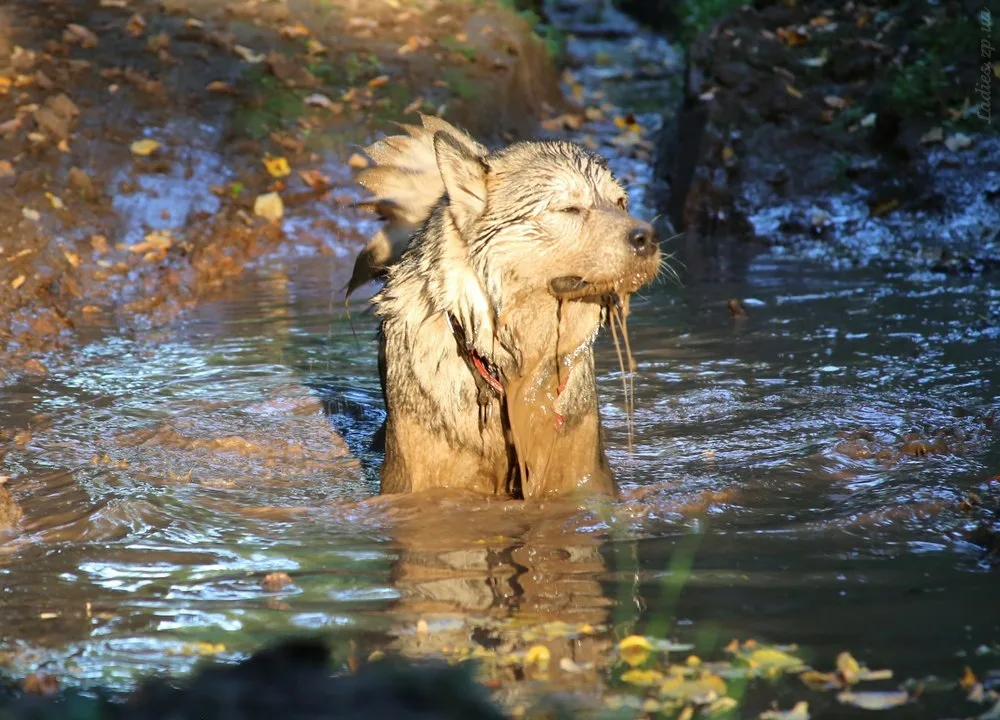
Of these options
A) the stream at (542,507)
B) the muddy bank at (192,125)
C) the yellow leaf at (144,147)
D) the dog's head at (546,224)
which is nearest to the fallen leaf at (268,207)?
the muddy bank at (192,125)

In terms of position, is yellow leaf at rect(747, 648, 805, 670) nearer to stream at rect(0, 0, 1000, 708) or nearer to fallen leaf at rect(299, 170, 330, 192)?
stream at rect(0, 0, 1000, 708)

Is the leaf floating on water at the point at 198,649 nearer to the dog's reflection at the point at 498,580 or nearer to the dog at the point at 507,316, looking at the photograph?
the dog's reflection at the point at 498,580

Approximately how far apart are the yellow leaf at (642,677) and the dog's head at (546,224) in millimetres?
1827

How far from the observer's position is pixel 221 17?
52.1ft

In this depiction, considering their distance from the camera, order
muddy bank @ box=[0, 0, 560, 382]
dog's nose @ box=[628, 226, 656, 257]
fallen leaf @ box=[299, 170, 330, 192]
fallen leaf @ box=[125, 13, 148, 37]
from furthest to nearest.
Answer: fallen leaf @ box=[125, 13, 148, 37]
fallen leaf @ box=[299, 170, 330, 192]
muddy bank @ box=[0, 0, 560, 382]
dog's nose @ box=[628, 226, 656, 257]

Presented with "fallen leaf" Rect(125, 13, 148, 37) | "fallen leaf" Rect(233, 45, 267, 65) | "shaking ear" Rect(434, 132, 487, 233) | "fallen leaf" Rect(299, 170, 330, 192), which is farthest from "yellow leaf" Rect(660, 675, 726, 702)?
"fallen leaf" Rect(125, 13, 148, 37)

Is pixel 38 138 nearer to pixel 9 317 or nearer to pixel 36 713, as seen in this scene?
pixel 9 317

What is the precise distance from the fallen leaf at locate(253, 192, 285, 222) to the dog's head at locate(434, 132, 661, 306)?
26.1ft

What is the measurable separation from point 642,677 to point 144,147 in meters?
10.7

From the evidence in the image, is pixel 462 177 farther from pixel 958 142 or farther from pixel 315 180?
pixel 958 142

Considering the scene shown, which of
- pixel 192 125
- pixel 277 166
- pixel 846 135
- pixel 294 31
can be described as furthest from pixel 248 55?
pixel 846 135

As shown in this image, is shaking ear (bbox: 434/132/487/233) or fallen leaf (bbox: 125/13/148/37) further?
fallen leaf (bbox: 125/13/148/37)

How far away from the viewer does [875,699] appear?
148 inches

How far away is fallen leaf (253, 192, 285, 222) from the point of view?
1323 centimetres
